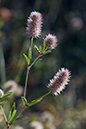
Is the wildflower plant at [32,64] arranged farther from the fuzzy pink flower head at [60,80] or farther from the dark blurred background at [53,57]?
the dark blurred background at [53,57]

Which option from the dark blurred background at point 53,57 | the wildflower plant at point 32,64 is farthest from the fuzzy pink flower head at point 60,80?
the dark blurred background at point 53,57

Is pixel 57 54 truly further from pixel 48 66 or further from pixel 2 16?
pixel 2 16

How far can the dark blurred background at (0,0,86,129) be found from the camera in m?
3.06

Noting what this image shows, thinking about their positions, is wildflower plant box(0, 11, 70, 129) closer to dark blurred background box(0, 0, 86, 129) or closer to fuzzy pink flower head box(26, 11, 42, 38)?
fuzzy pink flower head box(26, 11, 42, 38)

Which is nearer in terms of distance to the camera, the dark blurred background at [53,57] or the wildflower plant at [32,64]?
the wildflower plant at [32,64]

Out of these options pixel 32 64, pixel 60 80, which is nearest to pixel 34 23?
pixel 32 64

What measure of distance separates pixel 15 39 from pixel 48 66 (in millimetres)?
674

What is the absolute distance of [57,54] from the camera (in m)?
3.87

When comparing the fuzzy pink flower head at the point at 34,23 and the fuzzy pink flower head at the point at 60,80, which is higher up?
the fuzzy pink flower head at the point at 34,23

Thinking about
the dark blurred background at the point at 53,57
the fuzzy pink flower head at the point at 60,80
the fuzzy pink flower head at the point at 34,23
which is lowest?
the dark blurred background at the point at 53,57

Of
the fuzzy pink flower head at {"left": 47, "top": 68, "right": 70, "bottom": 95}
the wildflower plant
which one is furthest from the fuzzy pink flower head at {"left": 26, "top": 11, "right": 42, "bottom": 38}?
the fuzzy pink flower head at {"left": 47, "top": 68, "right": 70, "bottom": 95}

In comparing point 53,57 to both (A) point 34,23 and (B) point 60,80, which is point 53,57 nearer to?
(A) point 34,23

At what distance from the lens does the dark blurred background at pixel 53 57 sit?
3.06 metres

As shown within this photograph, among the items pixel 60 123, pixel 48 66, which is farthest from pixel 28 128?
pixel 48 66
